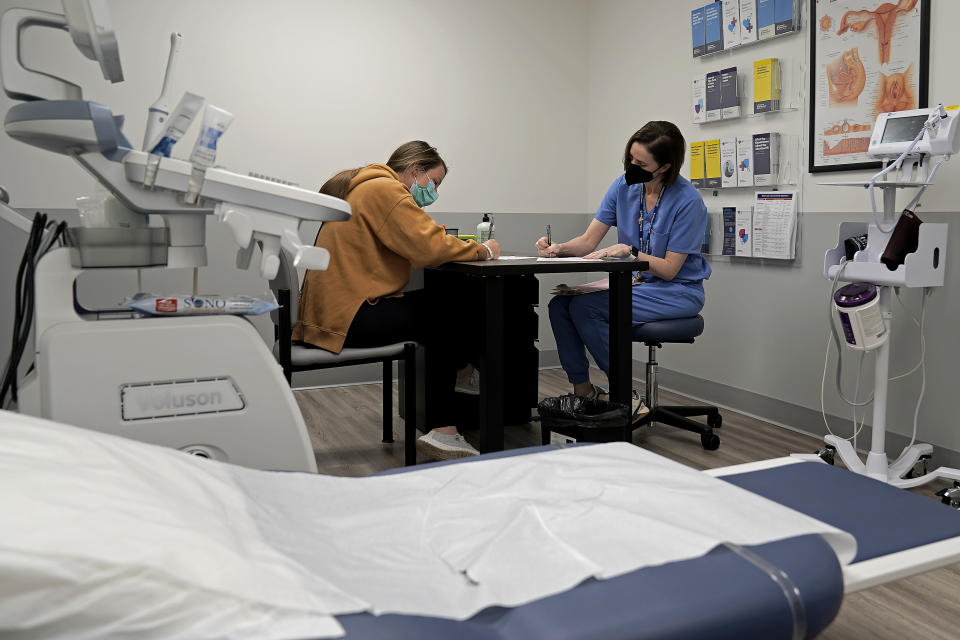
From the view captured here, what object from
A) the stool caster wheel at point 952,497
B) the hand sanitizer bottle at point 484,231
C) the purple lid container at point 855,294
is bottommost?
→ the stool caster wheel at point 952,497

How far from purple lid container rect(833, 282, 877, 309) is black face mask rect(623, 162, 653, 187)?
947 mm

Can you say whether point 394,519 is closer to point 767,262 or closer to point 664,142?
point 664,142

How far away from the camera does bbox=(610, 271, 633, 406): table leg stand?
272 centimetres

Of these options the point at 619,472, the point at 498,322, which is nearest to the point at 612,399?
the point at 498,322

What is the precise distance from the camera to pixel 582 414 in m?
2.59

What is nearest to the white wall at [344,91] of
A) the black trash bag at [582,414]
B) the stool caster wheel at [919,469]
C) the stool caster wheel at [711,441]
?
the black trash bag at [582,414]

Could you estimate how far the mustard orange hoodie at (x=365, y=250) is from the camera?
260cm

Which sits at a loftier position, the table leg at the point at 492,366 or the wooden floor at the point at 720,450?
the table leg at the point at 492,366

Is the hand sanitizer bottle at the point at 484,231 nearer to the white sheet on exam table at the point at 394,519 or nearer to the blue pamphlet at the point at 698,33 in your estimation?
the blue pamphlet at the point at 698,33

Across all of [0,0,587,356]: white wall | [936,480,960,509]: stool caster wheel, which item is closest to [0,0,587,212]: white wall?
[0,0,587,356]: white wall

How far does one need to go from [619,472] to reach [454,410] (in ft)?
5.88

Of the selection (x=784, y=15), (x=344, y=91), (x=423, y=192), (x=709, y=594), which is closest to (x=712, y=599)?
(x=709, y=594)

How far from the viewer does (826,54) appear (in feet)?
10.1

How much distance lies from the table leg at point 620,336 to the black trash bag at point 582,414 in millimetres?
85
